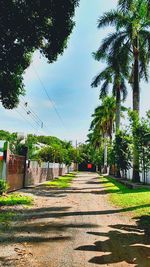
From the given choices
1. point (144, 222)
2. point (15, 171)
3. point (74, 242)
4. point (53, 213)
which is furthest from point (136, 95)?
point (74, 242)

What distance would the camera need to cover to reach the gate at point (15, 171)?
69.1ft

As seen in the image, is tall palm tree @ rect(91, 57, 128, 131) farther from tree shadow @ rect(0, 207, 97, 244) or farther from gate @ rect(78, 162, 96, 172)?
gate @ rect(78, 162, 96, 172)

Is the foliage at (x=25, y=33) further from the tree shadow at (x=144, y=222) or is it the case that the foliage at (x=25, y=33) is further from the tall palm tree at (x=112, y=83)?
the tall palm tree at (x=112, y=83)

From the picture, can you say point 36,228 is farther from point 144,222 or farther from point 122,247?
→ point 144,222

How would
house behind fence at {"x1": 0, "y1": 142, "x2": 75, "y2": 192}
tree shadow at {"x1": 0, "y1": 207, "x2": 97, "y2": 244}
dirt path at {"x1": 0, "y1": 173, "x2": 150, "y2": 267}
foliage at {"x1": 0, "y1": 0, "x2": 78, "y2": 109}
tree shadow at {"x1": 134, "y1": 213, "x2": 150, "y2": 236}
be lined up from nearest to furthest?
dirt path at {"x1": 0, "y1": 173, "x2": 150, "y2": 267} → tree shadow at {"x1": 0, "y1": 207, "x2": 97, "y2": 244} → tree shadow at {"x1": 134, "y1": 213, "x2": 150, "y2": 236} → foliage at {"x1": 0, "y1": 0, "x2": 78, "y2": 109} → house behind fence at {"x1": 0, "y1": 142, "x2": 75, "y2": 192}

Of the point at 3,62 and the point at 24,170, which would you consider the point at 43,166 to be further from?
the point at 3,62

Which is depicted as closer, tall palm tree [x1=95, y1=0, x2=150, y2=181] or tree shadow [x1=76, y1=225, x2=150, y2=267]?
tree shadow [x1=76, y1=225, x2=150, y2=267]

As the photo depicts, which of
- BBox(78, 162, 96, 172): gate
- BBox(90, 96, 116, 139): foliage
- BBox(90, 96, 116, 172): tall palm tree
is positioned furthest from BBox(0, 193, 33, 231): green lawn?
BBox(78, 162, 96, 172): gate

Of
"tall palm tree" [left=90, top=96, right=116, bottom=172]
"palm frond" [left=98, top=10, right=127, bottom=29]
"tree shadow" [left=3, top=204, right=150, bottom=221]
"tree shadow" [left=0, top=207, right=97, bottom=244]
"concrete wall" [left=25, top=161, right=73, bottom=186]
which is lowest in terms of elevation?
"tree shadow" [left=0, top=207, right=97, bottom=244]

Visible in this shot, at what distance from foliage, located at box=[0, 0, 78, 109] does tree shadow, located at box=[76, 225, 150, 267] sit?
8446 mm

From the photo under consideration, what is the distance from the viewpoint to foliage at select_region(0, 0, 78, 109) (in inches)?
544

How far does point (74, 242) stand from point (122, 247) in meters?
1.08

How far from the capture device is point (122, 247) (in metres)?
7.62

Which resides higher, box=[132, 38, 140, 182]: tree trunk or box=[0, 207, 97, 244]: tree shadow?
box=[132, 38, 140, 182]: tree trunk
